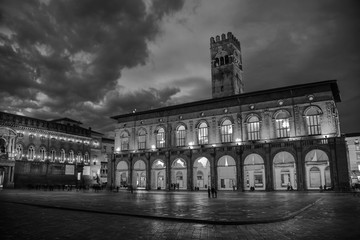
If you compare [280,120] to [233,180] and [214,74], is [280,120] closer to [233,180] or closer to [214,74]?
[233,180]

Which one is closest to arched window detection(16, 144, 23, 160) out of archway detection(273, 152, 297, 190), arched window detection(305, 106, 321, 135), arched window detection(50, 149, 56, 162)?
arched window detection(50, 149, 56, 162)

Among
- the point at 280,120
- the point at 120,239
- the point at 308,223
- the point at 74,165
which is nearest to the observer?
the point at 120,239

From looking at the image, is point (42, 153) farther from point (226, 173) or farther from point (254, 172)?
point (254, 172)

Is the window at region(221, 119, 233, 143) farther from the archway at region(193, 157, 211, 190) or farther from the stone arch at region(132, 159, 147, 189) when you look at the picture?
the stone arch at region(132, 159, 147, 189)

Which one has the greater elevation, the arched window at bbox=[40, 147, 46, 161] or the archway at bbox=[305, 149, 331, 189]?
the arched window at bbox=[40, 147, 46, 161]

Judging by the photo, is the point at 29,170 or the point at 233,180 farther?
the point at 29,170

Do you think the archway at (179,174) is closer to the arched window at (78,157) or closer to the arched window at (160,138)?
the arched window at (160,138)

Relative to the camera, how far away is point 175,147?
5431 centimetres

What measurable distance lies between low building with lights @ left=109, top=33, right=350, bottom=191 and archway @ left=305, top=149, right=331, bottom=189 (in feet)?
0.41

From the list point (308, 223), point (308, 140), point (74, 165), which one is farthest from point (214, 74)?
point (308, 223)

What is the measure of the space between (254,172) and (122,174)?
27.9 metres

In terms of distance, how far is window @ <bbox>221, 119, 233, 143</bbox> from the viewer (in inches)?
1927

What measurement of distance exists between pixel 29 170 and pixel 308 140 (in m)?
55.1

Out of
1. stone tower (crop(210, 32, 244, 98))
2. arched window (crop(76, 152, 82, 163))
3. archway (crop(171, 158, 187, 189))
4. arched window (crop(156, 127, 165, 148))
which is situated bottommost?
archway (crop(171, 158, 187, 189))
